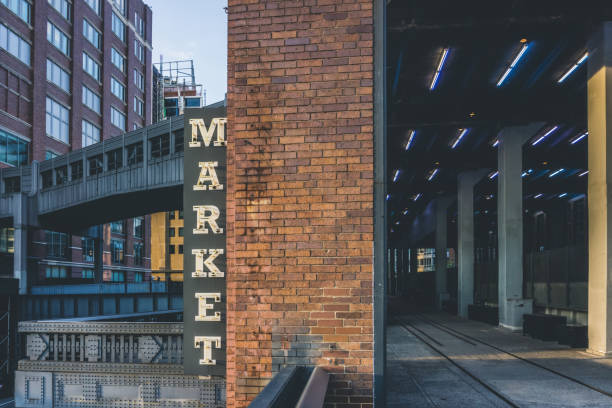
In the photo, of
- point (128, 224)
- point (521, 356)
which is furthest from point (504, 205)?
point (128, 224)

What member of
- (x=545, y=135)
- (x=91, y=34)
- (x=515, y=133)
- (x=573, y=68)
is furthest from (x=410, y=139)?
(x=91, y=34)

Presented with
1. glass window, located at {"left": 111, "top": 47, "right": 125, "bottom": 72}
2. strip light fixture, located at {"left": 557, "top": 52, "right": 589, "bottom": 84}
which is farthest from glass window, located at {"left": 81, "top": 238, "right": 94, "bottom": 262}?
strip light fixture, located at {"left": 557, "top": 52, "right": 589, "bottom": 84}

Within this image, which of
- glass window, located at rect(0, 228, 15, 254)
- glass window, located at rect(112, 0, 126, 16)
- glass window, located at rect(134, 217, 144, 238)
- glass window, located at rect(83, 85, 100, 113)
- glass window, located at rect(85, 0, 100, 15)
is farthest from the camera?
glass window, located at rect(134, 217, 144, 238)

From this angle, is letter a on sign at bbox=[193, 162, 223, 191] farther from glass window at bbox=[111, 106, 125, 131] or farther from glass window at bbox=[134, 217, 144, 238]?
glass window at bbox=[134, 217, 144, 238]

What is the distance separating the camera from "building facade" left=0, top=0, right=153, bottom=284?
39.6m

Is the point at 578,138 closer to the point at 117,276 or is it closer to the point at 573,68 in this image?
the point at 573,68

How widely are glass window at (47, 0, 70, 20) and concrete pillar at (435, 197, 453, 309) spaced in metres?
34.2

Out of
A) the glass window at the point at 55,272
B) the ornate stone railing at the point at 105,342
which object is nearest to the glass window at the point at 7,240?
the glass window at the point at 55,272

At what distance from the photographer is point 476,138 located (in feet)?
90.6

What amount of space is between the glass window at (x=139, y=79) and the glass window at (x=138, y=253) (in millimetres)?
18202

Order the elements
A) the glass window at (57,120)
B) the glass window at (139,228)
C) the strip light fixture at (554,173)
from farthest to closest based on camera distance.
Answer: the glass window at (139,228) → the glass window at (57,120) → the strip light fixture at (554,173)

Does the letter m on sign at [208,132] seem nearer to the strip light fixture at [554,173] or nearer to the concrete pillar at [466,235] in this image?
the concrete pillar at [466,235]

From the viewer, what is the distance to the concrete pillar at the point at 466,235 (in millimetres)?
33469

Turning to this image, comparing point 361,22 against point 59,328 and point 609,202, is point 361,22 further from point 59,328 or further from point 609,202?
point 609,202
